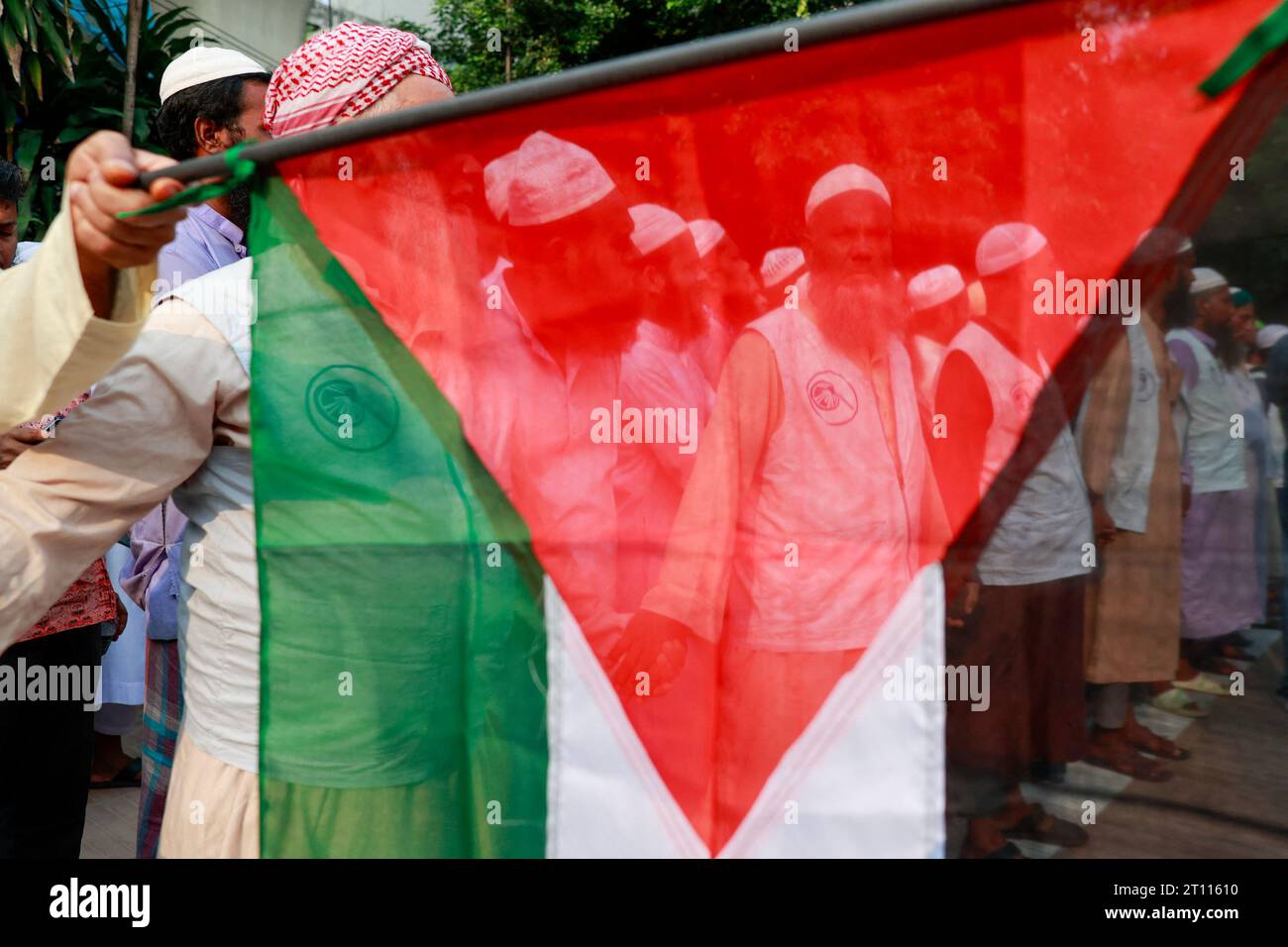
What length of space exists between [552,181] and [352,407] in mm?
430

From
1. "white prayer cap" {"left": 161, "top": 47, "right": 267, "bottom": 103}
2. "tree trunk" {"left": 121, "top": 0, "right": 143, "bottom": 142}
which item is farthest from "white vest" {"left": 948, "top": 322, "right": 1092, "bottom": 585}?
"tree trunk" {"left": 121, "top": 0, "right": 143, "bottom": 142}

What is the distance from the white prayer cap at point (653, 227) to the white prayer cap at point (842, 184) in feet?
0.54

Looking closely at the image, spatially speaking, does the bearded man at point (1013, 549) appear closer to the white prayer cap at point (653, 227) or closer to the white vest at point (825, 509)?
the white vest at point (825, 509)

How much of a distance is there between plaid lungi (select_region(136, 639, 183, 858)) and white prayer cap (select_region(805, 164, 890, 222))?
1.58 metres

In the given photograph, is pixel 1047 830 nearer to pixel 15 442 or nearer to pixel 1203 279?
pixel 1203 279

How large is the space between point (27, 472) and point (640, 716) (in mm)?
918

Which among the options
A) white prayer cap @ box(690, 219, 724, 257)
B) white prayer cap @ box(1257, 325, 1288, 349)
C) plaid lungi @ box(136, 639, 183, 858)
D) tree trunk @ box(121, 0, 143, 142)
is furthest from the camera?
tree trunk @ box(121, 0, 143, 142)

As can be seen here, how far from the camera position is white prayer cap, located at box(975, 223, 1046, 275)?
4.11 feet

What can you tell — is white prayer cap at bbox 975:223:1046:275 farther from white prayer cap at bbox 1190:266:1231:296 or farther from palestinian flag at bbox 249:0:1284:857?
white prayer cap at bbox 1190:266:1231:296

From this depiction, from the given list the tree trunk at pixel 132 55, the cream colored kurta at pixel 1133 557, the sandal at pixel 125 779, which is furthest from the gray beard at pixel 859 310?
the tree trunk at pixel 132 55

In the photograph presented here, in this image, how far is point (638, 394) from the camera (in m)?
1.44

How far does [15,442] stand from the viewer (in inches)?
77.9

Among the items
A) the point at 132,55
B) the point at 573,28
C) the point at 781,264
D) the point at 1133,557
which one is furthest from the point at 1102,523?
the point at 573,28
